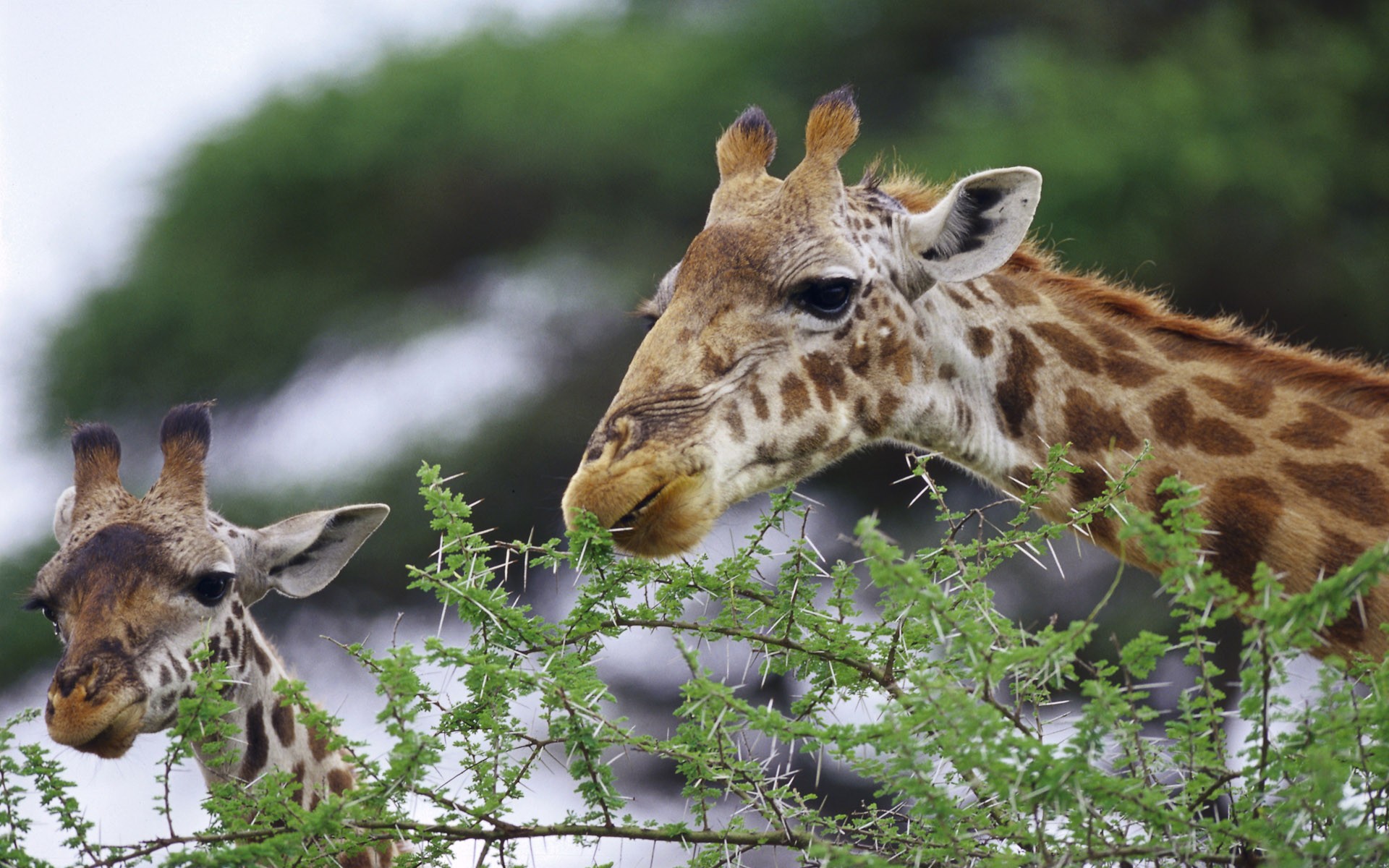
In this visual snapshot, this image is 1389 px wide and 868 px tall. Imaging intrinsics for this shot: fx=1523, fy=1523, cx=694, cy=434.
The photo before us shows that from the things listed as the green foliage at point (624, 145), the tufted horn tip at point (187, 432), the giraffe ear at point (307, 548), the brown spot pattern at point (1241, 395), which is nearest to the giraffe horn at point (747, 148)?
the brown spot pattern at point (1241, 395)

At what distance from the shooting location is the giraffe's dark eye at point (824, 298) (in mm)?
4000

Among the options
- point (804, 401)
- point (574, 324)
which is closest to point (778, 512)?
point (804, 401)

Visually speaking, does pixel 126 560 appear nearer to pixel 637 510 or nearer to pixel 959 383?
pixel 637 510

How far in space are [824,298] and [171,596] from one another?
79.1 inches

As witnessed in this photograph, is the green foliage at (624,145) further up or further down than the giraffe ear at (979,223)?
further up

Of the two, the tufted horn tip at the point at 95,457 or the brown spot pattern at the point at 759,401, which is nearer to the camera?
the brown spot pattern at the point at 759,401

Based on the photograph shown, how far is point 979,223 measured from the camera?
4.08 meters

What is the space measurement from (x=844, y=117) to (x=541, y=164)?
7.70 metres

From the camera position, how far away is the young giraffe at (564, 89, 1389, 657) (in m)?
3.77

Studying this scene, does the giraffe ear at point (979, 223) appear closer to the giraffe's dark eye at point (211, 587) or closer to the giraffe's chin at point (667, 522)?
the giraffe's chin at point (667, 522)

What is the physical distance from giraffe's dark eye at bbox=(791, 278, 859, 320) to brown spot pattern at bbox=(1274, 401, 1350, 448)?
3.93 feet

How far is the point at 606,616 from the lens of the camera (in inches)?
129

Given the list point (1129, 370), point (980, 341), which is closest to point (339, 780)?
point (980, 341)

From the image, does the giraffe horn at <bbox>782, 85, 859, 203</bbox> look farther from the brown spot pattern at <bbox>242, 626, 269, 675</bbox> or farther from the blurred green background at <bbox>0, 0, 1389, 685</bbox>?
the blurred green background at <bbox>0, 0, 1389, 685</bbox>
